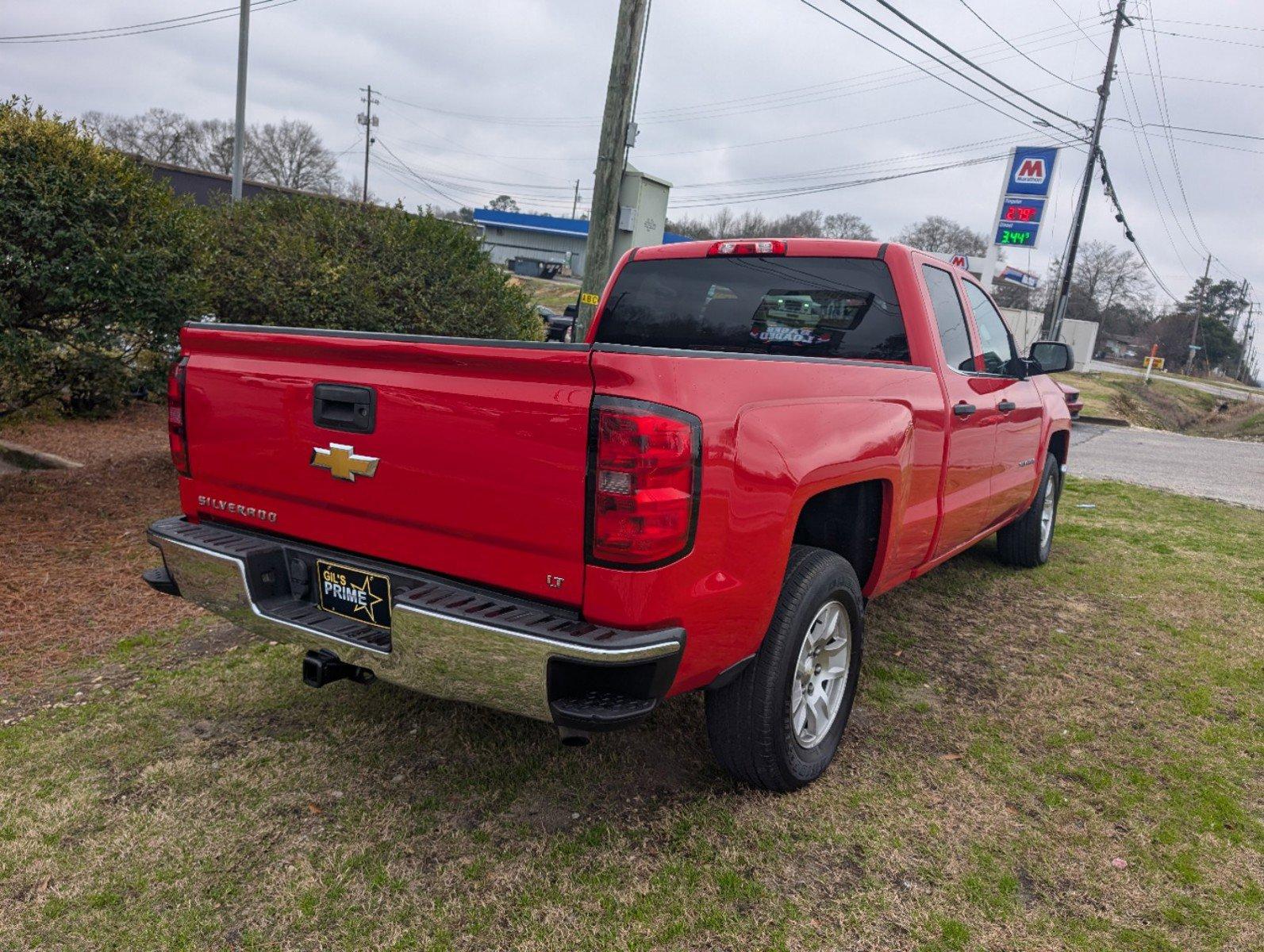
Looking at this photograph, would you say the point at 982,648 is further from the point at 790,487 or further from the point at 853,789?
the point at 790,487

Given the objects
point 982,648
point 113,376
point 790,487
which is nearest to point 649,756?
point 790,487

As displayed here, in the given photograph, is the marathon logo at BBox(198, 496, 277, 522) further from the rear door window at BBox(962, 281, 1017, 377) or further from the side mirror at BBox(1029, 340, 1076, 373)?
the side mirror at BBox(1029, 340, 1076, 373)

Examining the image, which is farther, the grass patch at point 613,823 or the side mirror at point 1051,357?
the side mirror at point 1051,357

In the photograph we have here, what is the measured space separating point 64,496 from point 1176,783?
6729 mm

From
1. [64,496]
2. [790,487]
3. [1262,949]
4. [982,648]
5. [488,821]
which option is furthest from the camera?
[64,496]

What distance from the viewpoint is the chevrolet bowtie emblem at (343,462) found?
8.59 ft

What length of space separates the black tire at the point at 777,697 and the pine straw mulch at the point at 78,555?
2.87 meters

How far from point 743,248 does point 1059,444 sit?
3414mm

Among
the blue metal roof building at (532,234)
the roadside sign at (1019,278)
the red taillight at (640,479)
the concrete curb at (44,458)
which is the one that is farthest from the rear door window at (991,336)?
the blue metal roof building at (532,234)

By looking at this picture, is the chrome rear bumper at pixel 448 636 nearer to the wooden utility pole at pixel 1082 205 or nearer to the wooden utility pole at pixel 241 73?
the wooden utility pole at pixel 241 73

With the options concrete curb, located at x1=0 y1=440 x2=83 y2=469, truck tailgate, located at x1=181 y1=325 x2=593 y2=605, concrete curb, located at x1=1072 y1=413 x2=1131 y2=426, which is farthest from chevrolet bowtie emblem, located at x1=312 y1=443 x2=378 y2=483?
concrete curb, located at x1=1072 y1=413 x2=1131 y2=426

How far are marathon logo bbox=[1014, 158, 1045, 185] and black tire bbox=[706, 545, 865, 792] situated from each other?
883 inches

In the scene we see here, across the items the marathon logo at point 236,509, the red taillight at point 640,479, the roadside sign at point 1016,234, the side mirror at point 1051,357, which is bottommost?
the marathon logo at point 236,509

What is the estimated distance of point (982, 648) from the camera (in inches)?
181
